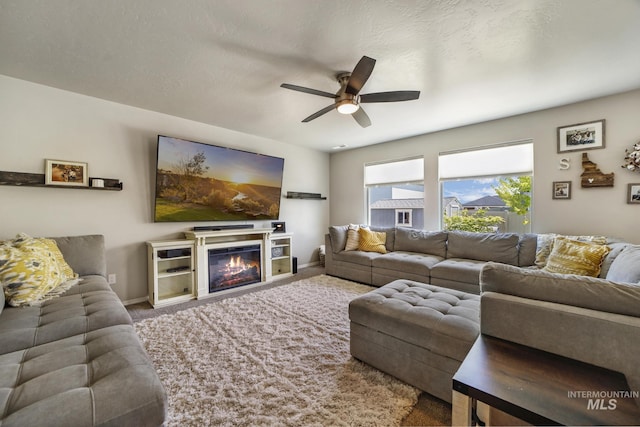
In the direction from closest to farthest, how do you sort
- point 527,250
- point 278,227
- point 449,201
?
point 527,250 < point 449,201 < point 278,227

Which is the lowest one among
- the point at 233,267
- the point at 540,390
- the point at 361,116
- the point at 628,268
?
the point at 233,267

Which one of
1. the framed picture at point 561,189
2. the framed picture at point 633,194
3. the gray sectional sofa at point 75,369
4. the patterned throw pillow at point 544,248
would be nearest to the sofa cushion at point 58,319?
the gray sectional sofa at point 75,369

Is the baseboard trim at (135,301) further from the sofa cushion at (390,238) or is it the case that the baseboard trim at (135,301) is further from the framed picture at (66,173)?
the sofa cushion at (390,238)

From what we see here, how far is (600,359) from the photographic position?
0.92 meters

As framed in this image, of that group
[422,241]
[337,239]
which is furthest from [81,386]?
[422,241]

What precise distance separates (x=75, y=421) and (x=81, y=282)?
1908 mm

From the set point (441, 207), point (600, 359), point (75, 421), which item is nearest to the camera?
point (75, 421)

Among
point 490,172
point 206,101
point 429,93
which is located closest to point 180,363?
point 206,101

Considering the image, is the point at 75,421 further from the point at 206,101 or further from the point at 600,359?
the point at 206,101

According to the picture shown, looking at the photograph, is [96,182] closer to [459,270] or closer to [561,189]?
[459,270]

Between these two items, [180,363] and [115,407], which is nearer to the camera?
[115,407]

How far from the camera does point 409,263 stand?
11.3 ft

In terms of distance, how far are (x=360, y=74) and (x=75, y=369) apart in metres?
2.38

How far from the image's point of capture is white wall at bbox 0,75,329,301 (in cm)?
245
